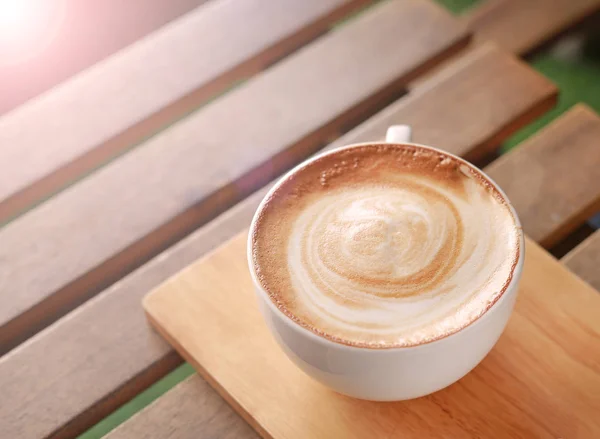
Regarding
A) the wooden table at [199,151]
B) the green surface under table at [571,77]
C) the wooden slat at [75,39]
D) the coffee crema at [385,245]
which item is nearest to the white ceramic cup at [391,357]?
the coffee crema at [385,245]

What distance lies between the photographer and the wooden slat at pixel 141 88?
2.67 ft

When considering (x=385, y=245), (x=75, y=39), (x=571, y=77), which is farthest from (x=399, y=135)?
(x=75, y=39)

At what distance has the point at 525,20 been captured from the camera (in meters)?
0.95

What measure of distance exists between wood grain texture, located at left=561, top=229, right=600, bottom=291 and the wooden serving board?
0.04 m

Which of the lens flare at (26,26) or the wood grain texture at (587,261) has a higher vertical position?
the lens flare at (26,26)

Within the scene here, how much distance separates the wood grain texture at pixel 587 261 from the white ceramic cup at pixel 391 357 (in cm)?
17

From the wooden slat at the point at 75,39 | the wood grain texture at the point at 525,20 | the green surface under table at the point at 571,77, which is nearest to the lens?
the wood grain texture at the point at 525,20

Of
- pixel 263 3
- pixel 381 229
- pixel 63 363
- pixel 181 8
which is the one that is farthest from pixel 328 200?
pixel 181 8

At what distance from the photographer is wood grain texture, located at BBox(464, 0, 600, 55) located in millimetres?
935

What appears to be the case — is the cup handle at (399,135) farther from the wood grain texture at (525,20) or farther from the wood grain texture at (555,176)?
the wood grain texture at (525,20)

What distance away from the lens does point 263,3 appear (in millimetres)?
961

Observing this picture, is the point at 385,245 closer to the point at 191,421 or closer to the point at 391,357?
the point at 391,357

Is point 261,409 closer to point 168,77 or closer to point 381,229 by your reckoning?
point 381,229

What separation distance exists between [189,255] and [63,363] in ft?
0.49
